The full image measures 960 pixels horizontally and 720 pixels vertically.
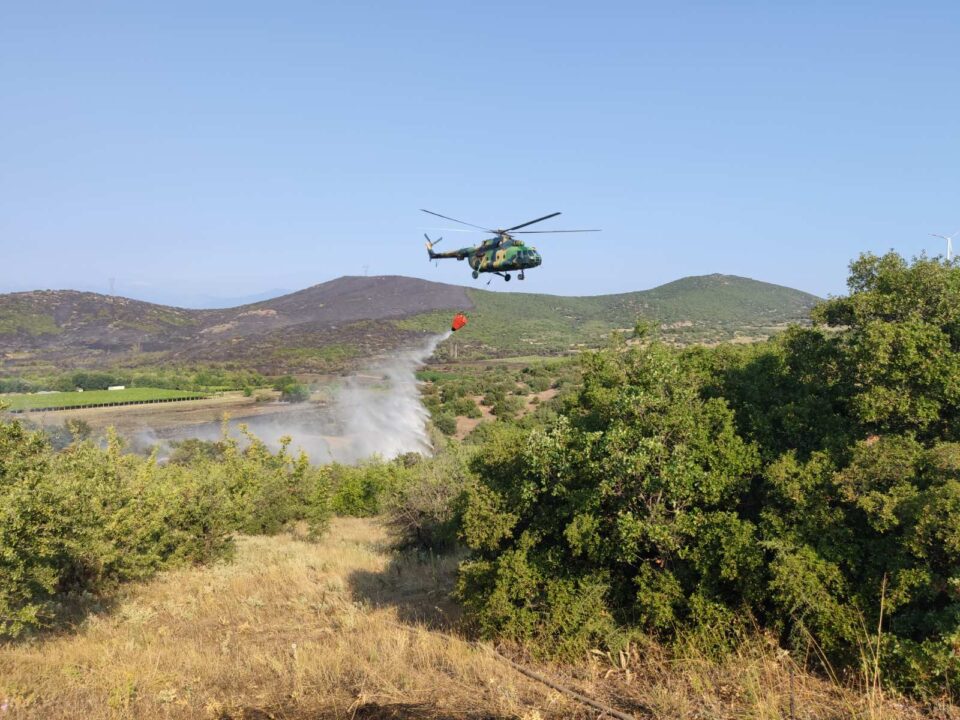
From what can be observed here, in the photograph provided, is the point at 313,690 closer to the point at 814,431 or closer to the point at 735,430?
the point at 735,430

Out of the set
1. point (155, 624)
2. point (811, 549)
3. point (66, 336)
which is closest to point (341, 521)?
point (155, 624)

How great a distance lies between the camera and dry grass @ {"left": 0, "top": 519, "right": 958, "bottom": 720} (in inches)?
430

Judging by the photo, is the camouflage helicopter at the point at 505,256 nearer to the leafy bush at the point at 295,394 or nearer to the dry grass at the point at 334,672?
the dry grass at the point at 334,672

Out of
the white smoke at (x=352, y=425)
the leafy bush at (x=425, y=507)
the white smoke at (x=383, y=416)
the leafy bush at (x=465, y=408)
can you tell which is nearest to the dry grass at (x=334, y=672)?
the leafy bush at (x=425, y=507)

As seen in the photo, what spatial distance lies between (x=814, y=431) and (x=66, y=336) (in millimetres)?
167536

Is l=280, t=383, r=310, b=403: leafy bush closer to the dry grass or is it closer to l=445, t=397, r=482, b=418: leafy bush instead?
l=445, t=397, r=482, b=418: leafy bush

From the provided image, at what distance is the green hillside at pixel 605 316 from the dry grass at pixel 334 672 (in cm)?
10675

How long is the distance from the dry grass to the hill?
313 ft

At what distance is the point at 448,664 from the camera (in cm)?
1410

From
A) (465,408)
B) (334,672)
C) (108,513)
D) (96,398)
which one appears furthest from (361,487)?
(96,398)

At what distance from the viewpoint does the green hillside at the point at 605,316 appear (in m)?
138

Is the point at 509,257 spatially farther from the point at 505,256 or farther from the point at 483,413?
the point at 483,413

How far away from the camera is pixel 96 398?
9238cm

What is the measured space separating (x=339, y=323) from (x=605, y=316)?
Result: 69.2m
